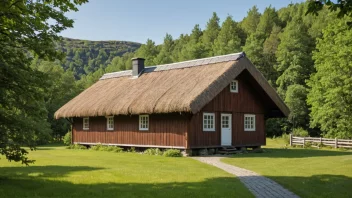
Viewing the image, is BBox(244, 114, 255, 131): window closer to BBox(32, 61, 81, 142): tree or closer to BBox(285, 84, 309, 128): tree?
BBox(285, 84, 309, 128): tree

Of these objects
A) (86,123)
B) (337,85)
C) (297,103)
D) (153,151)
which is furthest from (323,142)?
(86,123)

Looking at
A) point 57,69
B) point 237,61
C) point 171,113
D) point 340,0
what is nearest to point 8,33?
point 340,0

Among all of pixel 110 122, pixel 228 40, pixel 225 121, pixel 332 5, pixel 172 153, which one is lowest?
pixel 172 153

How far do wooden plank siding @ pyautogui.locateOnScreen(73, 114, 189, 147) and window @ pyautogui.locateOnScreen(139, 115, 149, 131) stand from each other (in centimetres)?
26

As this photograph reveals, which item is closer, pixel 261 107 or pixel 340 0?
pixel 340 0

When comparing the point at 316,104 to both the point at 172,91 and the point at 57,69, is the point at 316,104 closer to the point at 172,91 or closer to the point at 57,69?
the point at 172,91

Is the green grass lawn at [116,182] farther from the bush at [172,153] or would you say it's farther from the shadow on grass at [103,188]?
the bush at [172,153]

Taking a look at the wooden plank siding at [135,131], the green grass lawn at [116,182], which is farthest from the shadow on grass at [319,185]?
the wooden plank siding at [135,131]

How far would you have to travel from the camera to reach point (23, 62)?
1196cm

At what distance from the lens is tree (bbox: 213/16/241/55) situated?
221ft

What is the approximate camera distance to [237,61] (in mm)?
24359

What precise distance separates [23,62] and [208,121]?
14120 mm

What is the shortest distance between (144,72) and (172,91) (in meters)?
7.70

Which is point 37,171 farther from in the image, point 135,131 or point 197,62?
point 197,62
